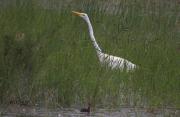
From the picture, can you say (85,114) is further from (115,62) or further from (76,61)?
(115,62)

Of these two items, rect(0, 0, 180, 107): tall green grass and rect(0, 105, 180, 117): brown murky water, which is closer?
rect(0, 105, 180, 117): brown murky water

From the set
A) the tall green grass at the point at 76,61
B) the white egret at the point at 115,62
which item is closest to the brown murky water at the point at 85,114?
the tall green grass at the point at 76,61

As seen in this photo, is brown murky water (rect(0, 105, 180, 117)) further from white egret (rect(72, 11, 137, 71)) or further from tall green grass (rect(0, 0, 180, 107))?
white egret (rect(72, 11, 137, 71))

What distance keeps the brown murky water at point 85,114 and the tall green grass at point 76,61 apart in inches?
5.4

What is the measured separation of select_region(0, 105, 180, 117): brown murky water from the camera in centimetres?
825

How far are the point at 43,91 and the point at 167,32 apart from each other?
17.6ft

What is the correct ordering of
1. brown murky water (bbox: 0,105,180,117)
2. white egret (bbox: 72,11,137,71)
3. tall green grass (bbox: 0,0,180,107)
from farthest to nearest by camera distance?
white egret (bbox: 72,11,137,71)
tall green grass (bbox: 0,0,180,107)
brown murky water (bbox: 0,105,180,117)

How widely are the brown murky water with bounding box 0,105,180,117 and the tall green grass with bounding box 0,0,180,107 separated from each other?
14cm

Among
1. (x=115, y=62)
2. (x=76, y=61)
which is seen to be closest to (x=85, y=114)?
(x=76, y=61)

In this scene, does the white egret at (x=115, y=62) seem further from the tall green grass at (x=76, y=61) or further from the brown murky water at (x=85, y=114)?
the brown murky water at (x=85, y=114)

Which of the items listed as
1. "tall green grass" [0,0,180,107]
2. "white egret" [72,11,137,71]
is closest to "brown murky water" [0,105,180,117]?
"tall green grass" [0,0,180,107]

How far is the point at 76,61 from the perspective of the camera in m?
9.80

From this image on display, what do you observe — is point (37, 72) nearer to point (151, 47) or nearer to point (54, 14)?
point (151, 47)

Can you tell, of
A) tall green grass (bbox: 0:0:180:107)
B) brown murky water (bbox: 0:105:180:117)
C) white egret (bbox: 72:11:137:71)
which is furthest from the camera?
white egret (bbox: 72:11:137:71)
